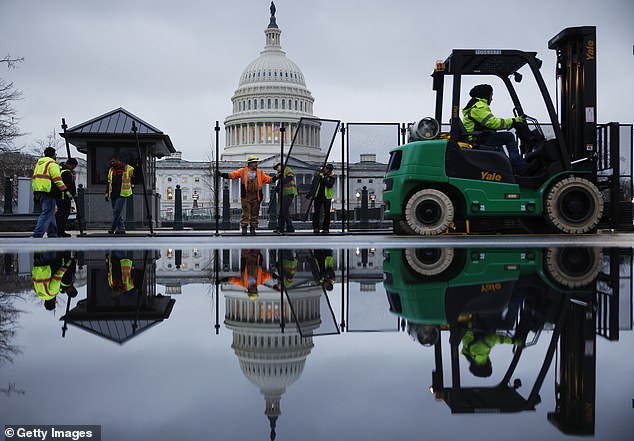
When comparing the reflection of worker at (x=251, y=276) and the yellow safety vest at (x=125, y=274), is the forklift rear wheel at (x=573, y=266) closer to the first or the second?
the reflection of worker at (x=251, y=276)

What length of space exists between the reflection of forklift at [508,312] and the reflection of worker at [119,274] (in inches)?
66.2

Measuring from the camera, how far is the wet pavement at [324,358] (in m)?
1.52

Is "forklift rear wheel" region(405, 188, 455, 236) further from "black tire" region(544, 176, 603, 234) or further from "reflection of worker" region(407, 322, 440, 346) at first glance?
"reflection of worker" region(407, 322, 440, 346)

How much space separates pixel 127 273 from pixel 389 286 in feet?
7.24

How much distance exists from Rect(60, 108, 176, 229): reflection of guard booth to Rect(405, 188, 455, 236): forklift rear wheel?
12.7m

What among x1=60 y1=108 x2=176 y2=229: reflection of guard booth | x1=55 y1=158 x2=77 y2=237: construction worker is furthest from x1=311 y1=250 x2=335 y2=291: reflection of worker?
x1=60 y1=108 x2=176 y2=229: reflection of guard booth

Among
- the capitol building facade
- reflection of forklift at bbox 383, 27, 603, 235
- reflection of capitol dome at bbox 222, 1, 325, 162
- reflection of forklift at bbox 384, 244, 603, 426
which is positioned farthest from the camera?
reflection of capitol dome at bbox 222, 1, 325, 162

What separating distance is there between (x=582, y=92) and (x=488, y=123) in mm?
2478

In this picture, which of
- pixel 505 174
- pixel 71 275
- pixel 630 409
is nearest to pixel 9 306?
pixel 71 275

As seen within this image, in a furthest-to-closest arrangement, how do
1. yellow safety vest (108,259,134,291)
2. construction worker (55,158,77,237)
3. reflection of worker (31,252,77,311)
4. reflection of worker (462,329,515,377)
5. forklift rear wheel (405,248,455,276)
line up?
construction worker (55,158,77,237), forklift rear wheel (405,248,455,276), yellow safety vest (108,259,134,291), reflection of worker (31,252,77,311), reflection of worker (462,329,515,377)

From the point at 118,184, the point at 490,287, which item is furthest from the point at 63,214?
the point at 490,287

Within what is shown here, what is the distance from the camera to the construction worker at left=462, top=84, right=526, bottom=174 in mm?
10516

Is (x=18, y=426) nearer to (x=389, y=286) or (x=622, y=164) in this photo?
(x=389, y=286)

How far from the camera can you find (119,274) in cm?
524
